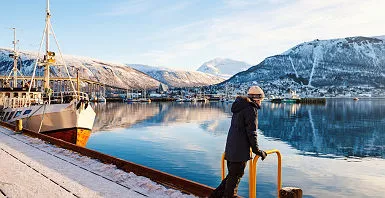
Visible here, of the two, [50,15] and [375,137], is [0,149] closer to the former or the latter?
[50,15]

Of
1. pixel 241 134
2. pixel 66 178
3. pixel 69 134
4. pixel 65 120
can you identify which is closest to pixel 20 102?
pixel 65 120

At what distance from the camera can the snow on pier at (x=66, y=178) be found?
922 centimetres

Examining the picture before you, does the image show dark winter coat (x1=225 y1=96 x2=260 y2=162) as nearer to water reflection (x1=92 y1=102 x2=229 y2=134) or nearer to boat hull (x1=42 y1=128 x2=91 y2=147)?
boat hull (x1=42 y1=128 x2=91 y2=147)

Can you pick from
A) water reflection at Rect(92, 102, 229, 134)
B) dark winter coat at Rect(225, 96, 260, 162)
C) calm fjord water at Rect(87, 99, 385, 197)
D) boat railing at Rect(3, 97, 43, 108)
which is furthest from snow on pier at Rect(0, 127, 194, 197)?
water reflection at Rect(92, 102, 229, 134)

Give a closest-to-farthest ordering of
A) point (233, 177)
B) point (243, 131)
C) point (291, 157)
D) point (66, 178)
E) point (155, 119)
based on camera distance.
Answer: point (243, 131)
point (233, 177)
point (66, 178)
point (291, 157)
point (155, 119)

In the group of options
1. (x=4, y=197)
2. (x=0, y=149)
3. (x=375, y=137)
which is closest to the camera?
(x=4, y=197)

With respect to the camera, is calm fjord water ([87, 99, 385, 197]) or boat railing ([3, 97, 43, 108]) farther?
boat railing ([3, 97, 43, 108])

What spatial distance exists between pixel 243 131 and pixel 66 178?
6.34m

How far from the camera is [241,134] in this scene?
23.6ft

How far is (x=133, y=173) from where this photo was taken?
37.1ft

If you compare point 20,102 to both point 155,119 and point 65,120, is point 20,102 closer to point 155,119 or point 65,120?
point 65,120

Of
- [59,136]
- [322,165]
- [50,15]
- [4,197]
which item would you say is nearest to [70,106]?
[59,136]

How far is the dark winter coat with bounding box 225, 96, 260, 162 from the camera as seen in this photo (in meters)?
7.00

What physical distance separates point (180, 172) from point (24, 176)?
13.2 m
